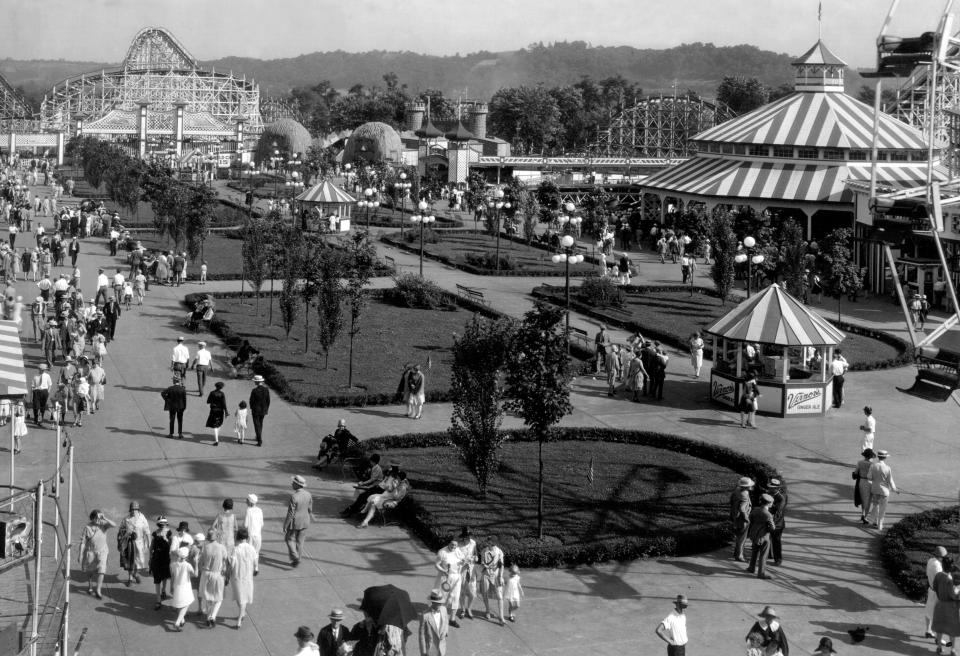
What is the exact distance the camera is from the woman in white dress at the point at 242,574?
14.3 metres

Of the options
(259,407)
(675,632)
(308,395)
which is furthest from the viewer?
(308,395)

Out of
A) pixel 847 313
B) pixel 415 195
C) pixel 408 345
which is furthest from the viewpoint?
pixel 415 195

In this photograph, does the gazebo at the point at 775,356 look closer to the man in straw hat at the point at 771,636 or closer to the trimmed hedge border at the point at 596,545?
the trimmed hedge border at the point at 596,545

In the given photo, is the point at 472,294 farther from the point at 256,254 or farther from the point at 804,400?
the point at 804,400

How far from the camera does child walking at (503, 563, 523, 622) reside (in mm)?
14727

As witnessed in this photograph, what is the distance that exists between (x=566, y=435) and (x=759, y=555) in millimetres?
6958

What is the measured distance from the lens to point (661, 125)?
115375mm

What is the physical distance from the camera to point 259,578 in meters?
15.8

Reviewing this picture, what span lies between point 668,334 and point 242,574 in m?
19.7

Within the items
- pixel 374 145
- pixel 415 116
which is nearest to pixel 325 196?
pixel 374 145

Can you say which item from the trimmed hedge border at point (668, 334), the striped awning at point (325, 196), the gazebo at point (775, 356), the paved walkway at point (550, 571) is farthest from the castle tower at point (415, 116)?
the paved walkway at point (550, 571)

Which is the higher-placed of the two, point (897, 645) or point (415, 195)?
point (415, 195)

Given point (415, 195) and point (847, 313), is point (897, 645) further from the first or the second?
point (415, 195)

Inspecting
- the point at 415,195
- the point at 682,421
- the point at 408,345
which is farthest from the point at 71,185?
the point at 682,421
